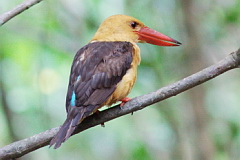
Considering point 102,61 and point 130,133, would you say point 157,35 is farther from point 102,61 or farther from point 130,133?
point 130,133

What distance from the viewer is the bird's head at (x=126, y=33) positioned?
434 cm

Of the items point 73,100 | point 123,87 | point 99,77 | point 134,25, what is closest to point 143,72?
point 134,25

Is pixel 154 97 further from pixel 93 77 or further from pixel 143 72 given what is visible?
pixel 143 72

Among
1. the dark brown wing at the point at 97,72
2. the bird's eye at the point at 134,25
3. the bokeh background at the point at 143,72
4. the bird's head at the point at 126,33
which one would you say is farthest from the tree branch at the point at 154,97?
the bokeh background at the point at 143,72

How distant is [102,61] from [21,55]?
7.28 feet

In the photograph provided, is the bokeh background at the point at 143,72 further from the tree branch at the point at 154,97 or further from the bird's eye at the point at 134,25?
the tree branch at the point at 154,97

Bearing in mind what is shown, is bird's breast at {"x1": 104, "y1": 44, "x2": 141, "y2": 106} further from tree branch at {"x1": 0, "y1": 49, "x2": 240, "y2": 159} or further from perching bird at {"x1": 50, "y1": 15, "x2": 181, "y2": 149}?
tree branch at {"x1": 0, "y1": 49, "x2": 240, "y2": 159}

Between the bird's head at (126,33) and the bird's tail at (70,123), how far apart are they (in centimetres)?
101

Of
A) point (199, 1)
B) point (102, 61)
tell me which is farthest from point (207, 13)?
point (102, 61)

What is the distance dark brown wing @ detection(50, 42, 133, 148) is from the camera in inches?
133

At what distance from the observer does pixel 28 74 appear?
600cm

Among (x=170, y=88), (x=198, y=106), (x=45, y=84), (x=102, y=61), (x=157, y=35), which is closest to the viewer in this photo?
(x=170, y=88)

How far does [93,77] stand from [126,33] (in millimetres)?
954

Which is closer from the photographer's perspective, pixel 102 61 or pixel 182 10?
pixel 102 61
